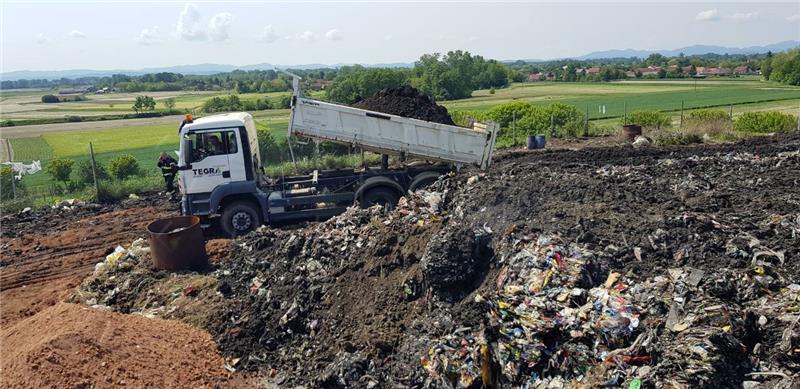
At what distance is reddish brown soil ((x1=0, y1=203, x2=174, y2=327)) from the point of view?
9.89m

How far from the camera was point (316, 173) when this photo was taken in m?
12.7

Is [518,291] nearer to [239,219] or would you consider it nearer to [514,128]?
[239,219]

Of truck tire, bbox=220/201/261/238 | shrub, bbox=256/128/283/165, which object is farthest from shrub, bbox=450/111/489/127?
shrub, bbox=256/128/283/165

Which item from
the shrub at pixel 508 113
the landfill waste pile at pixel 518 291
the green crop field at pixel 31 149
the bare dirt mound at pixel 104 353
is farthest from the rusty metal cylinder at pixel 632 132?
the green crop field at pixel 31 149

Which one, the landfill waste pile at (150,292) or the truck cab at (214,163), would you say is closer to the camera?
the landfill waste pile at (150,292)

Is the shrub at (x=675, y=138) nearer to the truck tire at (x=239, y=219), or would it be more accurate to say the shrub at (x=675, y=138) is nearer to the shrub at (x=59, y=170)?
the truck tire at (x=239, y=219)

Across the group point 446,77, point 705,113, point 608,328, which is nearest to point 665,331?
point 608,328

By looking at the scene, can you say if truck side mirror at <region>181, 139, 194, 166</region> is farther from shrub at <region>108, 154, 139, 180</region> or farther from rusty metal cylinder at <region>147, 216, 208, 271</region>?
shrub at <region>108, 154, 139, 180</region>

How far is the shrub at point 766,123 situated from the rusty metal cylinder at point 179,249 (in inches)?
884

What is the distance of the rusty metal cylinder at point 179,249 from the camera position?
9859 millimetres

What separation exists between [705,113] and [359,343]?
76.4ft

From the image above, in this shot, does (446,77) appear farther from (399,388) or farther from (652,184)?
(399,388)

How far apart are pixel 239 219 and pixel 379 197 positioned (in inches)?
121

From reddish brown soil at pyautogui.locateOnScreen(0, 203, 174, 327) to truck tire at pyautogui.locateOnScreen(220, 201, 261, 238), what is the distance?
2540 millimetres
